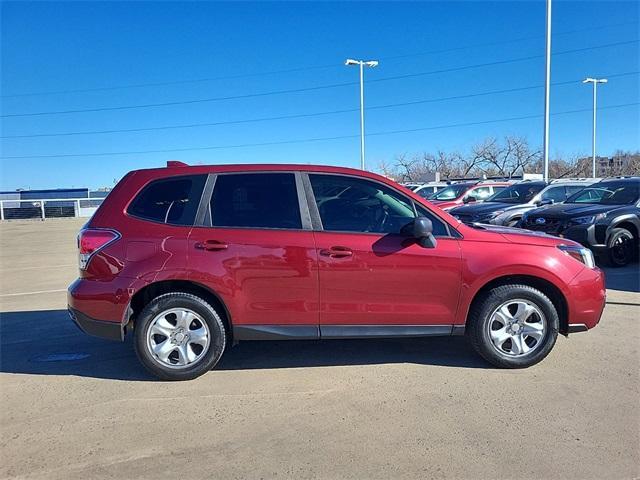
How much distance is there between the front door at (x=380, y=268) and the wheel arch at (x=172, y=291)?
845 mm

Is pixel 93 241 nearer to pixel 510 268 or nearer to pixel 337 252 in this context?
pixel 337 252

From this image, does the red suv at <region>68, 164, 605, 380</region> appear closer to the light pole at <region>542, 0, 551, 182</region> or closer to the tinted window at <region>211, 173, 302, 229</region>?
the tinted window at <region>211, 173, 302, 229</region>

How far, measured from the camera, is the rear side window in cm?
405

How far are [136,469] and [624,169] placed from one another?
6283 centimetres

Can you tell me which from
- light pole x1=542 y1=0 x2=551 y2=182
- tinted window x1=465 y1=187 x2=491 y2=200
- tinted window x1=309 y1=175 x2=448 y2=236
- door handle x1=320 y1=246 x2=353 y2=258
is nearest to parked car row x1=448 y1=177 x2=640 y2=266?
tinted window x1=465 y1=187 x2=491 y2=200

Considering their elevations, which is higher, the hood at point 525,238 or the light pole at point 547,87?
the light pole at point 547,87

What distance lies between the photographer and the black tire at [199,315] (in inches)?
155

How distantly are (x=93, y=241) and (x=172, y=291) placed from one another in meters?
0.76

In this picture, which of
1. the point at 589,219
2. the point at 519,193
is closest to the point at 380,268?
the point at 589,219

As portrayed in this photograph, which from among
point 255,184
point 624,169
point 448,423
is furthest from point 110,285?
point 624,169

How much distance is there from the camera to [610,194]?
10.2 metres

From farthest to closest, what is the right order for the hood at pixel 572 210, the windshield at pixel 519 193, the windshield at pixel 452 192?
the windshield at pixel 452 192
the windshield at pixel 519 193
the hood at pixel 572 210

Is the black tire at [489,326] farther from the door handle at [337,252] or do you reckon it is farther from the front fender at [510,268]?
the door handle at [337,252]

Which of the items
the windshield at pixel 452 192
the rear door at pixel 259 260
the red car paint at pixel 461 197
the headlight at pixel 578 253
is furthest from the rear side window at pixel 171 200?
the windshield at pixel 452 192
